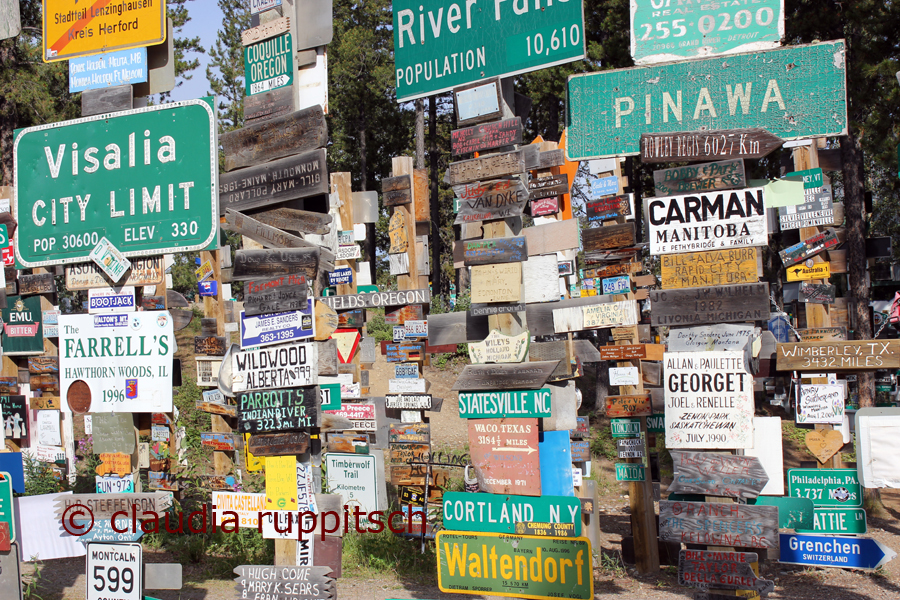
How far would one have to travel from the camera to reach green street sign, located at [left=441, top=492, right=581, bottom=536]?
4.97m

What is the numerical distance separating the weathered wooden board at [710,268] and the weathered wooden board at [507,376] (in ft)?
3.33

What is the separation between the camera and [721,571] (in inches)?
193

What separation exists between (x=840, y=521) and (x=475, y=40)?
562 cm

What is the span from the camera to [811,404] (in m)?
9.08

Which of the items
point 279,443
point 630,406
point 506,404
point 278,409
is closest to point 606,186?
point 630,406

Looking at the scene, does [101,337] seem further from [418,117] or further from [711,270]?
[418,117]

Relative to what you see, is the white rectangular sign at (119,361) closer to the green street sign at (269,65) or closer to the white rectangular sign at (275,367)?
the white rectangular sign at (275,367)

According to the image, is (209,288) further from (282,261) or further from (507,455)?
(507,455)

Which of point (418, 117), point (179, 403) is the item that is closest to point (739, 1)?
point (179, 403)

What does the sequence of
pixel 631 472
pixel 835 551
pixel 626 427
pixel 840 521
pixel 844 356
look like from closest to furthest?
pixel 844 356 → pixel 835 551 → pixel 840 521 → pixel 631 472 → pixel 626 427

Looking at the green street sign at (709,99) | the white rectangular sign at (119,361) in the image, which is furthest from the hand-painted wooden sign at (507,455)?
the white rectangular sign at (119,361)

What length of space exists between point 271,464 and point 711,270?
134 inches

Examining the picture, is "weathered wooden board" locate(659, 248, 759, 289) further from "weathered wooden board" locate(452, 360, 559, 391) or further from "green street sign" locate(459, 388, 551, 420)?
"green street sign" locate(459, 388, 551, 420)

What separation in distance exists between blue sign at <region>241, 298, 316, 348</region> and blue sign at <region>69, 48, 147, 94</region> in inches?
87.7
